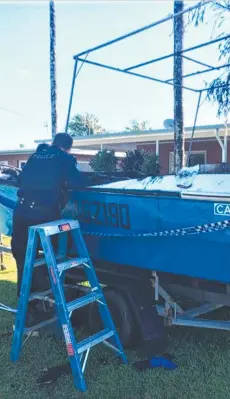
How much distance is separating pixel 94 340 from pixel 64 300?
1.39 ft

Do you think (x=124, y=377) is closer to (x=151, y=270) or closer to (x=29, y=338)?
Answer: (x=151, y=270)

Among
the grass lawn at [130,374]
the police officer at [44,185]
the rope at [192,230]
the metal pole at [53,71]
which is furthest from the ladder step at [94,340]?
the metal pole at [53,71]

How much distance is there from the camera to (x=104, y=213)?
4.11 meters

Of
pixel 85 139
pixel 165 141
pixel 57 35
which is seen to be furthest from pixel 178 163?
pixel 57 35

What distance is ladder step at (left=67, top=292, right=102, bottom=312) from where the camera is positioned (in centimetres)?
351

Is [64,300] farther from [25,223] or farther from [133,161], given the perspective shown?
[133,161]

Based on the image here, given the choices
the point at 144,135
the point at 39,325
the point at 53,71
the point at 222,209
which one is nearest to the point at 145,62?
the point at 222,209

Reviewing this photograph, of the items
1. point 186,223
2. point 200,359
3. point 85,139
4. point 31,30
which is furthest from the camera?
point 85,139

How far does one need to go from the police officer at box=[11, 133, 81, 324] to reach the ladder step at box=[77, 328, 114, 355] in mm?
1137

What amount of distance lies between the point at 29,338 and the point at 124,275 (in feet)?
3.77

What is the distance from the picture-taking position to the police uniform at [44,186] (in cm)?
401

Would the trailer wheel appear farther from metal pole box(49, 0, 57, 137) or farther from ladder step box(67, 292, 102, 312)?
metal pole box(49, 0, 57, 137)

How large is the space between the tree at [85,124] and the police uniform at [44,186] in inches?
1974

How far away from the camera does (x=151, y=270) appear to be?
12.6ft
